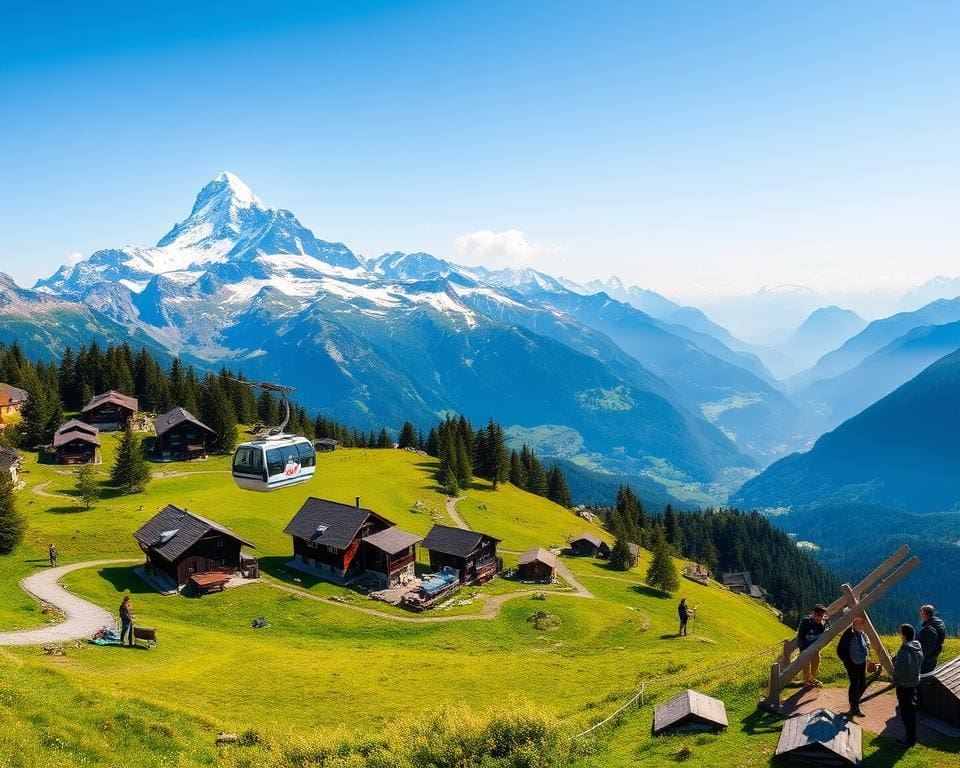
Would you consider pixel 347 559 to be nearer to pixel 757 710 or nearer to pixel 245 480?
pixel 245 480

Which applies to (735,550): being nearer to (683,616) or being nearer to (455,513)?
(455,513)

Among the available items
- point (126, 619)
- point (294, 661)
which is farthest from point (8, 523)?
point (294, 661)

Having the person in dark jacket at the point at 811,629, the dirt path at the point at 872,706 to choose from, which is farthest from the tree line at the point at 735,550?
the person in dark jacket at the point at 811,629

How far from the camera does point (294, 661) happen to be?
4703cm

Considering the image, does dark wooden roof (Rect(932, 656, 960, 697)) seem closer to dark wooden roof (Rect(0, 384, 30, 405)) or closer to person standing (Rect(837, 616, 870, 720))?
person standing (Rect(837, 616, 870, 720))

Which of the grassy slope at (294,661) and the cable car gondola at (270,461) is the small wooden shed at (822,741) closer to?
the grassy slope at (294,661)

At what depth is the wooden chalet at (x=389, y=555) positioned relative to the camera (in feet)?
246

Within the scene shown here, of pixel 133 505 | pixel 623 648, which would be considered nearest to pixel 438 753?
pixel 623 648

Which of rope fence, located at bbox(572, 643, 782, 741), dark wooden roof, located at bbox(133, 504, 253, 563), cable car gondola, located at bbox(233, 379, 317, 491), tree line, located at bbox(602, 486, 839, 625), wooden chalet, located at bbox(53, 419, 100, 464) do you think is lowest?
tree line, located at bbox(602, 486, 839, 625)

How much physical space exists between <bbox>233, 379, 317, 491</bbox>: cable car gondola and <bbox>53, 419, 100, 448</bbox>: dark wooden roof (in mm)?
72031

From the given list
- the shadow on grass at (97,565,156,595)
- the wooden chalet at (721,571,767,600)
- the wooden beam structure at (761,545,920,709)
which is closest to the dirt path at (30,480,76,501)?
the shadow on grass at (97,565,156,595)

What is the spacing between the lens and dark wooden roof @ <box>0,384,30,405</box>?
118 meters

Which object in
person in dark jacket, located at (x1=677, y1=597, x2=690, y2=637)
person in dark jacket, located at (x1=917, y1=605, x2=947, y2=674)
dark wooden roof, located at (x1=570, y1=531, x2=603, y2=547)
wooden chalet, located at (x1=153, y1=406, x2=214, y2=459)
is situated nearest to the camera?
person in dark jacket, located at (x1=917, y1=605, x2=947, y2=674)

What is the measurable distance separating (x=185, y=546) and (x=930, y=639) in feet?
204
